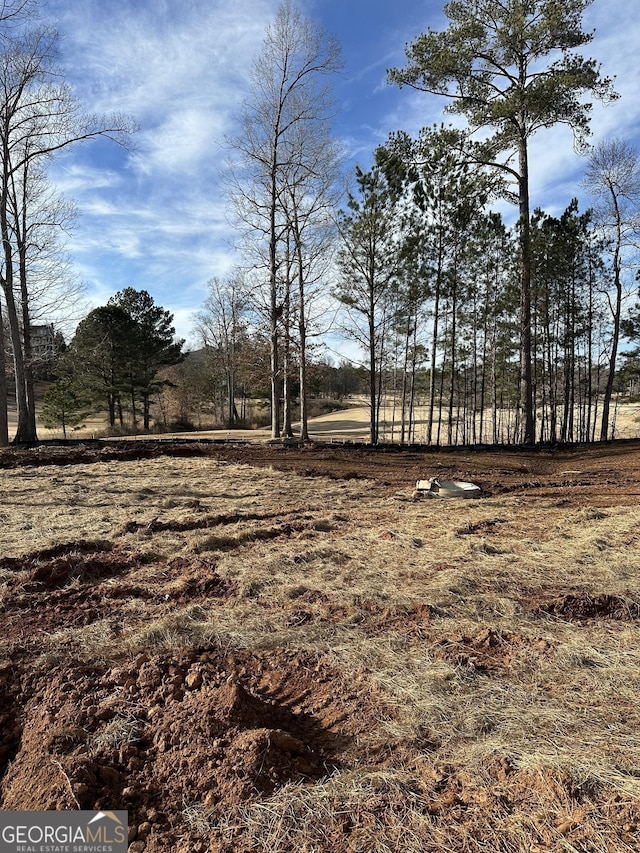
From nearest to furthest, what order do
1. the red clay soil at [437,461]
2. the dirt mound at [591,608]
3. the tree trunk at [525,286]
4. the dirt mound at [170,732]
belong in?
the dirt mound at [170,732], the dirt mound at [591,608], the red clay soil at [437,461], the tree trunk at [525,286]

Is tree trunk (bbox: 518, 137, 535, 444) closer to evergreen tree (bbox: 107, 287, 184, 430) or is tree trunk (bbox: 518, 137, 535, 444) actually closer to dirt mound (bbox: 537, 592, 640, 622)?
dirt mound (bbox: 537, 592, 640, 622)

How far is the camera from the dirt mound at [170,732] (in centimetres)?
182

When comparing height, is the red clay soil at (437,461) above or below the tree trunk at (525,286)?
below

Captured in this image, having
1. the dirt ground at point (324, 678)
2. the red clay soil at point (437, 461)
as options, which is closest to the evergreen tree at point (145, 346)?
the red clay soil at point (437, 461)

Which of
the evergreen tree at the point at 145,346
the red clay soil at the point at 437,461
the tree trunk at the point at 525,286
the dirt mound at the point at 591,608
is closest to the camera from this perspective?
the dirt mound at the point at 591,608

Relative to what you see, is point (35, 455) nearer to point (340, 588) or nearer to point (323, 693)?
point (340, 588)

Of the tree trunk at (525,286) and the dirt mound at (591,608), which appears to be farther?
the tree trunk at (525,286)

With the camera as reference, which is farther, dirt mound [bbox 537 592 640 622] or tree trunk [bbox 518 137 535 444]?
tree trunk [bbox 518 137 535 444]

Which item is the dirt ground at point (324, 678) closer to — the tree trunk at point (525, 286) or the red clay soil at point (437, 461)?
the red clay soil at point (437, 461)

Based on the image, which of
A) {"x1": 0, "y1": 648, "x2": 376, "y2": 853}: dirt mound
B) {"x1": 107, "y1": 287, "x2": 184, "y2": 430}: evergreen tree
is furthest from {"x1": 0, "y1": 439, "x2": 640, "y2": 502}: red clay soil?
{"x1": 107, "y1": 287, "x2": 184, "y2": 430}: evergreen tree

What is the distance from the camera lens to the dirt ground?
1.66 meters

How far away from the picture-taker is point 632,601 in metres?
3.31

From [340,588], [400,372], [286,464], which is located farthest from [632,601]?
[400,372]

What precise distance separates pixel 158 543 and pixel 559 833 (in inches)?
166
